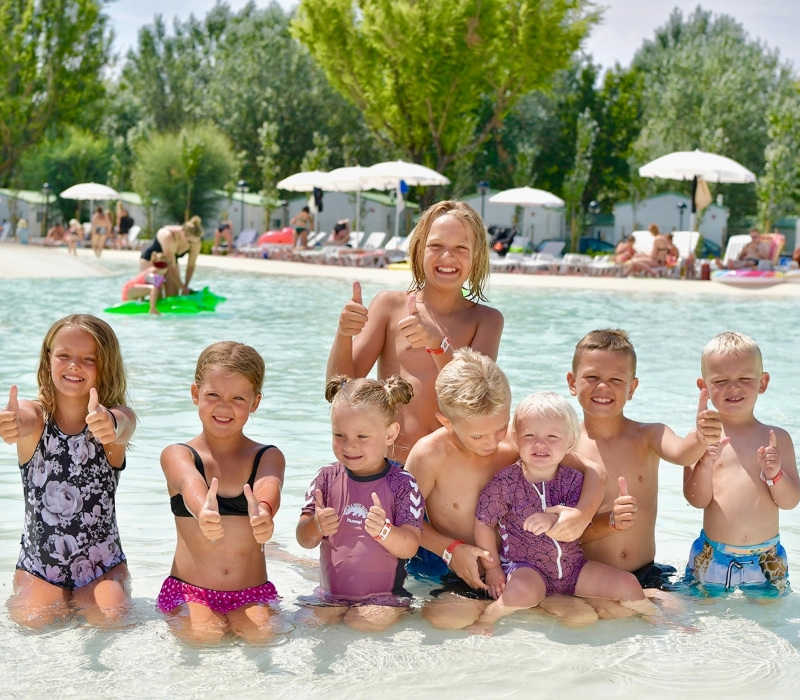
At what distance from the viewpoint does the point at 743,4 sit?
6531 cm

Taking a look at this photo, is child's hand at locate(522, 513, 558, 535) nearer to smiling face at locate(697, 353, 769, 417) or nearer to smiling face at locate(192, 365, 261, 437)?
smiling face at locate(697, 353, 769, 417)

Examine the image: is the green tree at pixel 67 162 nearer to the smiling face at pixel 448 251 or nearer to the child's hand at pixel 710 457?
the smiling face at pixel 448 251

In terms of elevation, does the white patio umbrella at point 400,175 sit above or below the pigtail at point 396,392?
above

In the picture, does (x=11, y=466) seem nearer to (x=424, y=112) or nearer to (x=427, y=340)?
(x=427, y=340)

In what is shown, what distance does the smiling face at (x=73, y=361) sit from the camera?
12.3 feet

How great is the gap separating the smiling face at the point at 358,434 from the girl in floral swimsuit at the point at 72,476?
0.79 metres

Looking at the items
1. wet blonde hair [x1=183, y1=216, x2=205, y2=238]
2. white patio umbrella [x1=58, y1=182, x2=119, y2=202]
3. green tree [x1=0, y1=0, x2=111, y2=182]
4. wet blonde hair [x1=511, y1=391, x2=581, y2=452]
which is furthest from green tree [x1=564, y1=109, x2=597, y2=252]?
wet blonde hair [x1=511, y1=391, x2=581, y2=452]

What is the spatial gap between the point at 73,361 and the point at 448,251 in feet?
4.95

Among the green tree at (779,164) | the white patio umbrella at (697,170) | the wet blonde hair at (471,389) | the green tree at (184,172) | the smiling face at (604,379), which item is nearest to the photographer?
the wet blonde hair at (471,389)

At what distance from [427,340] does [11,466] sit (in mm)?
3456

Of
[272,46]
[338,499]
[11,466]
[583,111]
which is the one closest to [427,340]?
[338,499]

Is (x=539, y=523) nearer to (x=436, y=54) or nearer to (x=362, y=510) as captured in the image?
(x=362, y=510)

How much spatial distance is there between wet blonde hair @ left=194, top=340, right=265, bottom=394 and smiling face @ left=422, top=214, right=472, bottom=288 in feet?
2.81

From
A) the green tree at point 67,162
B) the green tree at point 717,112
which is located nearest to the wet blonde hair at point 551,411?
the green tree at point 717,112
